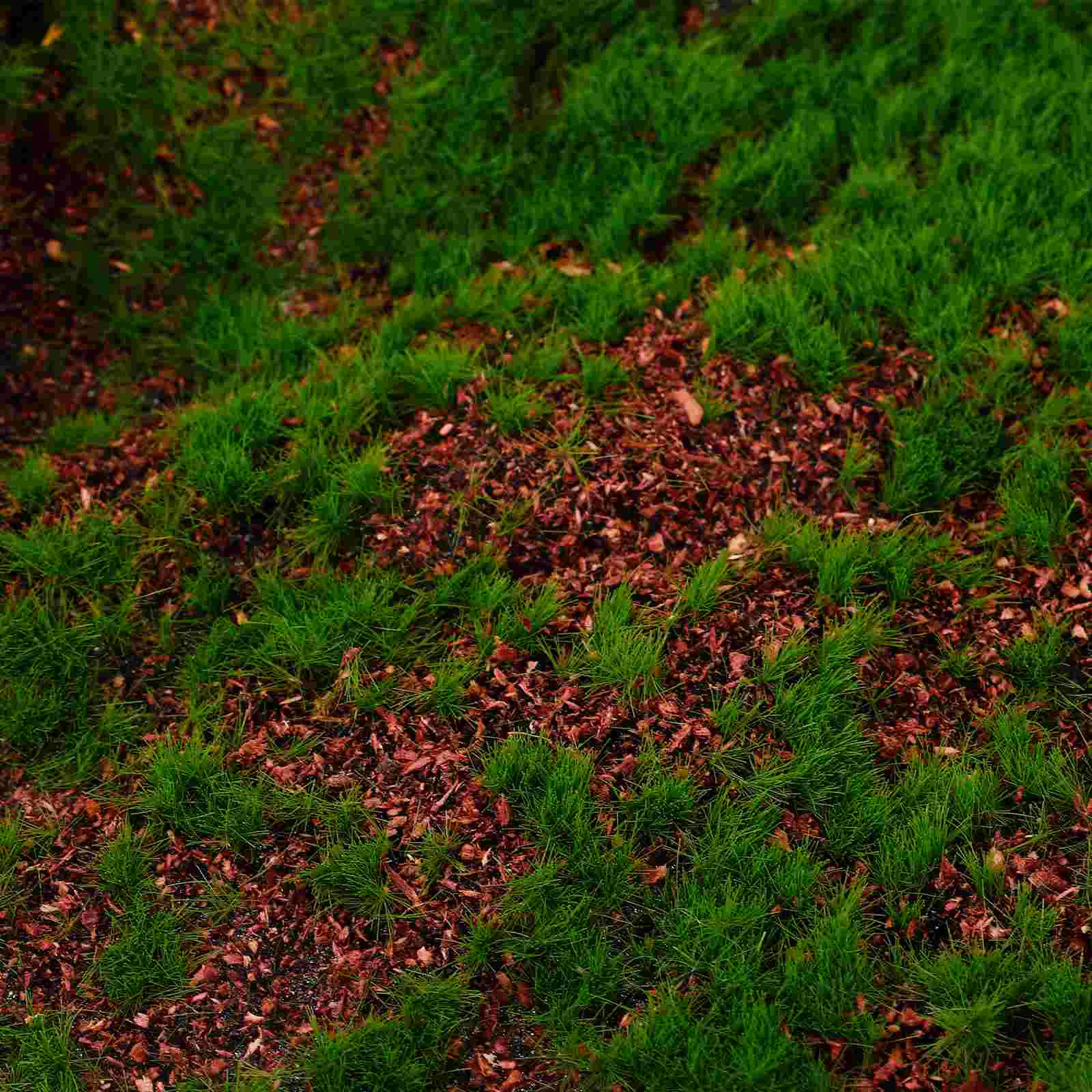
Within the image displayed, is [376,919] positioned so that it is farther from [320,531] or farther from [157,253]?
[157,253]

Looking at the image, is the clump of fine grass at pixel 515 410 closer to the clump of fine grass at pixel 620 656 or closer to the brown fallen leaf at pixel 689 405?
the brown fallen leaf at pixel 689 405

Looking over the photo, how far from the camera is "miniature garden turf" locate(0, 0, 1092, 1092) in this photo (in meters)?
2.54

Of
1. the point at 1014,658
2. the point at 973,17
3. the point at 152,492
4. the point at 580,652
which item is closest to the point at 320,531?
the point at 152,492

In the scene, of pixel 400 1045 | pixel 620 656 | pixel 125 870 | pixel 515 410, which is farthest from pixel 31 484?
pixel 400 1045

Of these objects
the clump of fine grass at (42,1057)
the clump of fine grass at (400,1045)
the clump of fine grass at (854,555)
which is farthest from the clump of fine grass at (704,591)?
the clump of fine grass at (42,1057)

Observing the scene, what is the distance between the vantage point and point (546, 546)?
3.33 metres

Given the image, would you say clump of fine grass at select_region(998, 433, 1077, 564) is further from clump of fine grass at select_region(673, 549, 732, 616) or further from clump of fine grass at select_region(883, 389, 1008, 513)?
clump of fine grass at select_region(673, 549, 732, 616)

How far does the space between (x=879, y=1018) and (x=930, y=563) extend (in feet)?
4.86

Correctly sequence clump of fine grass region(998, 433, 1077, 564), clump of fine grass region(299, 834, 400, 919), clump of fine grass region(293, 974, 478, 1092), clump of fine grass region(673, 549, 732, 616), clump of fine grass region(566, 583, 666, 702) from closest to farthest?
clump of fine grass region(293, 974, 478, 1092)
clump of fine grass region(299, 834, 400, 919)
clump of fine grass region(566, 583, 666, 702)
clump of fine grass region(673, 549, 732, 616)
clump of fine grass region(998, 433, 1077, 564)

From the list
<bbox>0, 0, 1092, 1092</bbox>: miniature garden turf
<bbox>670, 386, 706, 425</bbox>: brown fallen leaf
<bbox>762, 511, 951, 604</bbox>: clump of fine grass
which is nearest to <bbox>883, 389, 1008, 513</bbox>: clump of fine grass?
<bbox>0, 0, 1092, 1092</bbox>: miniature garden turf

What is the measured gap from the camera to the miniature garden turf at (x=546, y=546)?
2.54 metres

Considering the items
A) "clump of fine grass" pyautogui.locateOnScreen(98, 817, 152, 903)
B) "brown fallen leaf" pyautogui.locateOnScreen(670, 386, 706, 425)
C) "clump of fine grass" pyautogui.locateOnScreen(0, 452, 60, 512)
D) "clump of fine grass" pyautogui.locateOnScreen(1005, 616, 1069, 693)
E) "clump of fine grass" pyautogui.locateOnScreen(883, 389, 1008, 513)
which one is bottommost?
"clump of fine grass" pyautogui.locateOnScreen(1005, 616, 1069, 693)

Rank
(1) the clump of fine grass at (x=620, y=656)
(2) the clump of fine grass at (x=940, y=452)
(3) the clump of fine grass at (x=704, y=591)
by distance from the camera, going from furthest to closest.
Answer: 1. (2) the clump of fine grass at (x=940, y=452)
2. (3) the clump of fine grass at (x=704, y=591)
3. (1) the clump of fine grass at (x=620, y=656)

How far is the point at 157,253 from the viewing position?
4355 mm
